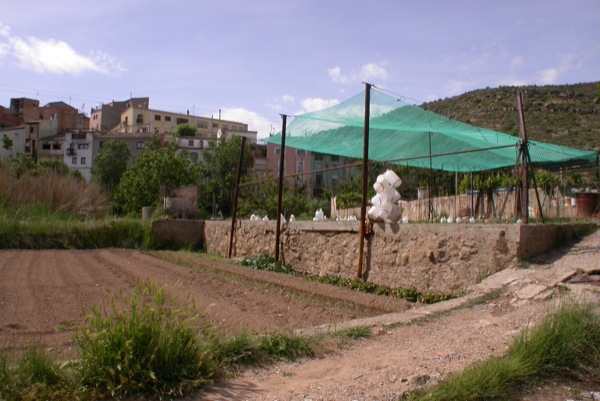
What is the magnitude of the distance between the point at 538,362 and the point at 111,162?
50.2m

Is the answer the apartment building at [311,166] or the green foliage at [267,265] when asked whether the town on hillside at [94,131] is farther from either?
the green foliage at [267,265]

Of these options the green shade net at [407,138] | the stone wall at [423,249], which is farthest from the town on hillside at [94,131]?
the stone wall at [423,249]

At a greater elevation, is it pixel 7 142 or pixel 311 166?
pixel 7 142

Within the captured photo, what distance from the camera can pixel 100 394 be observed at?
3277 mm

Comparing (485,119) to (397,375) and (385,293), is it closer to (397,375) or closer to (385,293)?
(385,293)

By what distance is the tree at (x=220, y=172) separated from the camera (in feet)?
139

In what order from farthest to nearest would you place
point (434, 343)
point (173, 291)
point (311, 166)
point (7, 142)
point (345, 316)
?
point (7, 142)
point (311, 166)
point (173, 291)
point (345, 316)
point (434, 343)

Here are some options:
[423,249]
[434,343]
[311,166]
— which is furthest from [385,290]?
[311,166]

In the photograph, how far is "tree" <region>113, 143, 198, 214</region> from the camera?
35.0 m

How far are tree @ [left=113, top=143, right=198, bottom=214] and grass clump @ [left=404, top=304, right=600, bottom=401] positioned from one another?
106 feet

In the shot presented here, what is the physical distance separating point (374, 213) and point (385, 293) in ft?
4.53

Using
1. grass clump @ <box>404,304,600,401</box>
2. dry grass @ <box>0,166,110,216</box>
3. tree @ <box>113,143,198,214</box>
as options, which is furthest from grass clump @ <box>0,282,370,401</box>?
tree @ <box>113,143,198,214</box>

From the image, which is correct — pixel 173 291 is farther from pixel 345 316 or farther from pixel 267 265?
pixel 345 316

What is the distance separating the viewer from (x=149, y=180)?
117 ft
